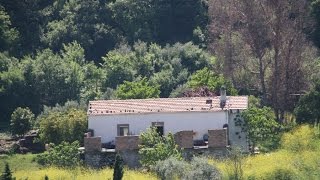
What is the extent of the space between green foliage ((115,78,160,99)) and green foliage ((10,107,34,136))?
175 inches

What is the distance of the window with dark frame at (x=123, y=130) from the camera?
51281 millimetres

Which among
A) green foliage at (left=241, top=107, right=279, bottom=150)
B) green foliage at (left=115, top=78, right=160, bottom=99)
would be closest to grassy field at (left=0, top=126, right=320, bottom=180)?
green foliage at (left=241, top=107, right=279, bottom=150)

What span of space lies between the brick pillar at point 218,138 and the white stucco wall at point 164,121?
1544 millimetres

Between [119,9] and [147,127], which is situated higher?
[119,9]

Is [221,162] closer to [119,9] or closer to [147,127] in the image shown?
[147,127]

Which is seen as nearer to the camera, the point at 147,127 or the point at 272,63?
the point at 147,127

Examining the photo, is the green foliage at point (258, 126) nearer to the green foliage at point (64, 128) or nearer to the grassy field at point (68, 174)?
the grassy field at point (68, 174)

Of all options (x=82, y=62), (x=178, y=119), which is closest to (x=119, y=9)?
(x=82, y=62)

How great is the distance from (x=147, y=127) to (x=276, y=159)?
6.82 metres

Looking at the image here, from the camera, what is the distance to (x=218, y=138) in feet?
160

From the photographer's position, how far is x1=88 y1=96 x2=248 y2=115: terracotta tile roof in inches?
2012

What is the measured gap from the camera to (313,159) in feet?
151

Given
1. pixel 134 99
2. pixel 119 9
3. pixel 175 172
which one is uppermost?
pixel 119 9

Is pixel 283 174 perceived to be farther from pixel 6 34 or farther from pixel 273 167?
pixel 6 34
